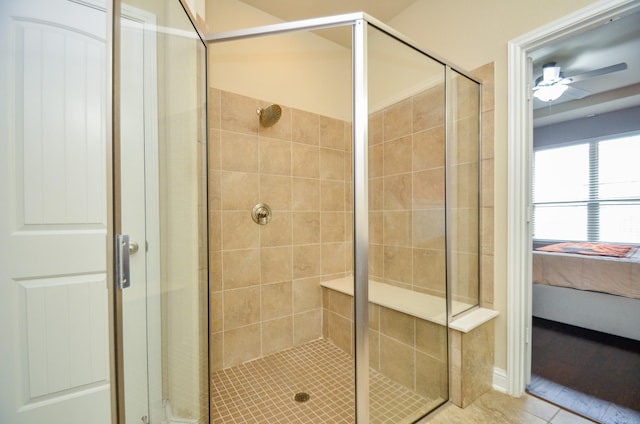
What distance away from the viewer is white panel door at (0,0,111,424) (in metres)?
1.12

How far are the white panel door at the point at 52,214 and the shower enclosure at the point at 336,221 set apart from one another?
58 cm

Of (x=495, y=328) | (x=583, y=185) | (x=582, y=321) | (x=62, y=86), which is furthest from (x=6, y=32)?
(x=583, y=185)

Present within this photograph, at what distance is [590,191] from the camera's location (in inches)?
152

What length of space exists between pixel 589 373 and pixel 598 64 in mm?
2855

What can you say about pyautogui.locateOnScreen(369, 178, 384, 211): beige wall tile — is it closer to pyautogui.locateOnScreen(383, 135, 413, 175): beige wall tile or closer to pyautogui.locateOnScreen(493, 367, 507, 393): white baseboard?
pyautogui.locateOnScreen(383, 135, 413, 175): beige wall tile

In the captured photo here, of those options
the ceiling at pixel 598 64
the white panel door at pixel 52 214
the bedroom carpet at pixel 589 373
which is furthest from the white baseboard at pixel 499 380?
the white panel door at pixel 52 214

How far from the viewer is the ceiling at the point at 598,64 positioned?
6.86 ft

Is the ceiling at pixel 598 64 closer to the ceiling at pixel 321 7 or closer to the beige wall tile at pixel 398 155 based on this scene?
the beige wall tile at pixel 398 155

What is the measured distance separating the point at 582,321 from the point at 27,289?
→ 3.96 m

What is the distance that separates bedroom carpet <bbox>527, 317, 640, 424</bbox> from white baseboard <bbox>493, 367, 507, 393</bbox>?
16 centimetres

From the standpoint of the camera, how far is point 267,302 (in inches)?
81.7

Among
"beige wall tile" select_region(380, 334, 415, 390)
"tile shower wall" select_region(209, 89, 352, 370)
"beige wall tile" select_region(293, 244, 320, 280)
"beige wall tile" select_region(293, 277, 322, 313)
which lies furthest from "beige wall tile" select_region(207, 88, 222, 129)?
"beige wall tile" select_region(380, 334, 415, 390)

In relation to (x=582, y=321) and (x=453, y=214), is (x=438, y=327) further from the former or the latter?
(x=582, y=321)

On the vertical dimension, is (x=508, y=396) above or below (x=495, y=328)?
below
